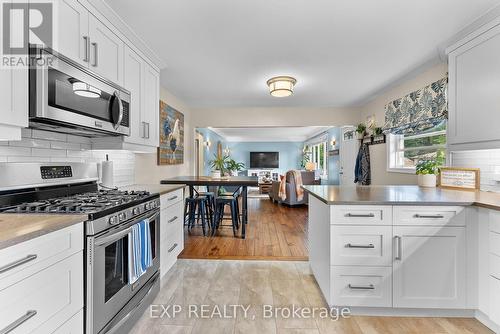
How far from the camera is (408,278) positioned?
1780 millimetres

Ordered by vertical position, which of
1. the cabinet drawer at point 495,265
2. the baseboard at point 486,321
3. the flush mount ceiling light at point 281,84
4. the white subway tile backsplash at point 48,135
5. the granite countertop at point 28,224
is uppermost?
the flush mount ceiling light at point 281,84

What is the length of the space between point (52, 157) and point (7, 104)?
71cm

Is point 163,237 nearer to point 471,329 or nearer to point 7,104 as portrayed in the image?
point 7,104

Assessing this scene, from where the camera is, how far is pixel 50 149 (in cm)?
174

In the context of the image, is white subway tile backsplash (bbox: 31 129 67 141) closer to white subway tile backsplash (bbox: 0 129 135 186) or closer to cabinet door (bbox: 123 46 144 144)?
white subway tile backsplash (bbox: 0 129 135 186)

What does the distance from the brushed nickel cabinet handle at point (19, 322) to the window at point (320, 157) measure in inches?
294

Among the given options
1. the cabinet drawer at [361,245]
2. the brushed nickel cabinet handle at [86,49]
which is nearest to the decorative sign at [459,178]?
the cabinet drawer at [361,245]

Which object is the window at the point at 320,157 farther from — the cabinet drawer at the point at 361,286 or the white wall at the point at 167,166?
the cabinet drawer at the point at 361,286

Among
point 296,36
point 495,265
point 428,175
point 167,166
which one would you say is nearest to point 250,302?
point 495,265

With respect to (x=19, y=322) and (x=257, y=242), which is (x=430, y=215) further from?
Result: (x=19, y=322)

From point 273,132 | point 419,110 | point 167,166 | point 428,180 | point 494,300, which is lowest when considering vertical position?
point 494,300

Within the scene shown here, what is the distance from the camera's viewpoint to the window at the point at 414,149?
2.99 meters

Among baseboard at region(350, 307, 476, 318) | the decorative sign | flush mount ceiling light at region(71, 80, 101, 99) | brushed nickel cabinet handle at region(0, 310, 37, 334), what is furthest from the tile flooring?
flush mount ceiling light at region(71, 80, 101, 99)

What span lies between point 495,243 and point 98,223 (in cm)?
244
